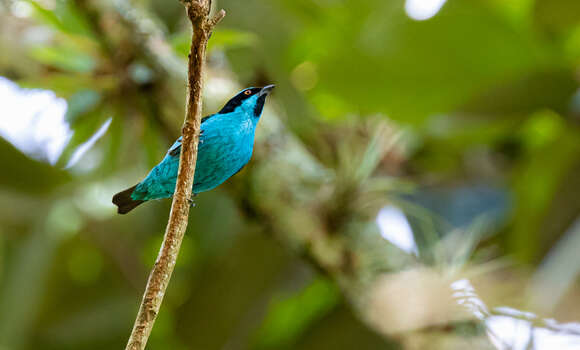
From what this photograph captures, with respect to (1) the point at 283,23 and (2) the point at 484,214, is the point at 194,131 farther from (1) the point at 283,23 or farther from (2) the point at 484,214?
(2) the point at 484,214

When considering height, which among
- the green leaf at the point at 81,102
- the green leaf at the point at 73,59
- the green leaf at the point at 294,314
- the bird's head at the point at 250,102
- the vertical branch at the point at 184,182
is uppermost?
the green leaf at the point at 73,59

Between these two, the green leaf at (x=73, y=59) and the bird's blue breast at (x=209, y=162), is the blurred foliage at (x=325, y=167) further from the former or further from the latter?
the bird's blue breast at (x=209, y=162)

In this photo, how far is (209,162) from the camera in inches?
45.4

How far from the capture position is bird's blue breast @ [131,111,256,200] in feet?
3.71

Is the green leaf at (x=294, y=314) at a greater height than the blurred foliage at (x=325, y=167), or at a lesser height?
lesser

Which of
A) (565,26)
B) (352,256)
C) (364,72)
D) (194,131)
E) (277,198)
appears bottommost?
(194,131)

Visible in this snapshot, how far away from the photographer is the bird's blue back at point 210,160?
1131 mm

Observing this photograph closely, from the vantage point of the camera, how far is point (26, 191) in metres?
4.41

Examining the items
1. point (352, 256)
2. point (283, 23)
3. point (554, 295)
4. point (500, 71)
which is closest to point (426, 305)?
point (352, 256)

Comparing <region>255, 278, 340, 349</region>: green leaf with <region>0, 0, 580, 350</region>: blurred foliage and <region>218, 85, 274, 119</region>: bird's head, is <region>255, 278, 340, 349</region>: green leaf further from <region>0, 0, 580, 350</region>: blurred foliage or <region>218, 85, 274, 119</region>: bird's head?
<region>218, 85, 274, 119</region>: bird's head

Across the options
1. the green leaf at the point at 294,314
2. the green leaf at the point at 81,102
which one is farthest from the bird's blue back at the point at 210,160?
the green leaf at the point at 294,314

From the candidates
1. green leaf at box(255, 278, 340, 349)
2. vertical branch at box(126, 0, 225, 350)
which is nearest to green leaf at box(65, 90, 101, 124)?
vertical branch at box(126, 0, 225, 350)

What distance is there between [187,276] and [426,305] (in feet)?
8.62

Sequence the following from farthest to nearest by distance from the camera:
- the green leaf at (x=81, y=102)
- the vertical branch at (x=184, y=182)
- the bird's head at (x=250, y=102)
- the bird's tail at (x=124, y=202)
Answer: the green leaf at (x=81, y=102), the bird's head at (x=250, y=102), the bird's tail at (x=124, y=202), the vertical branch at (x=184, y=182)
